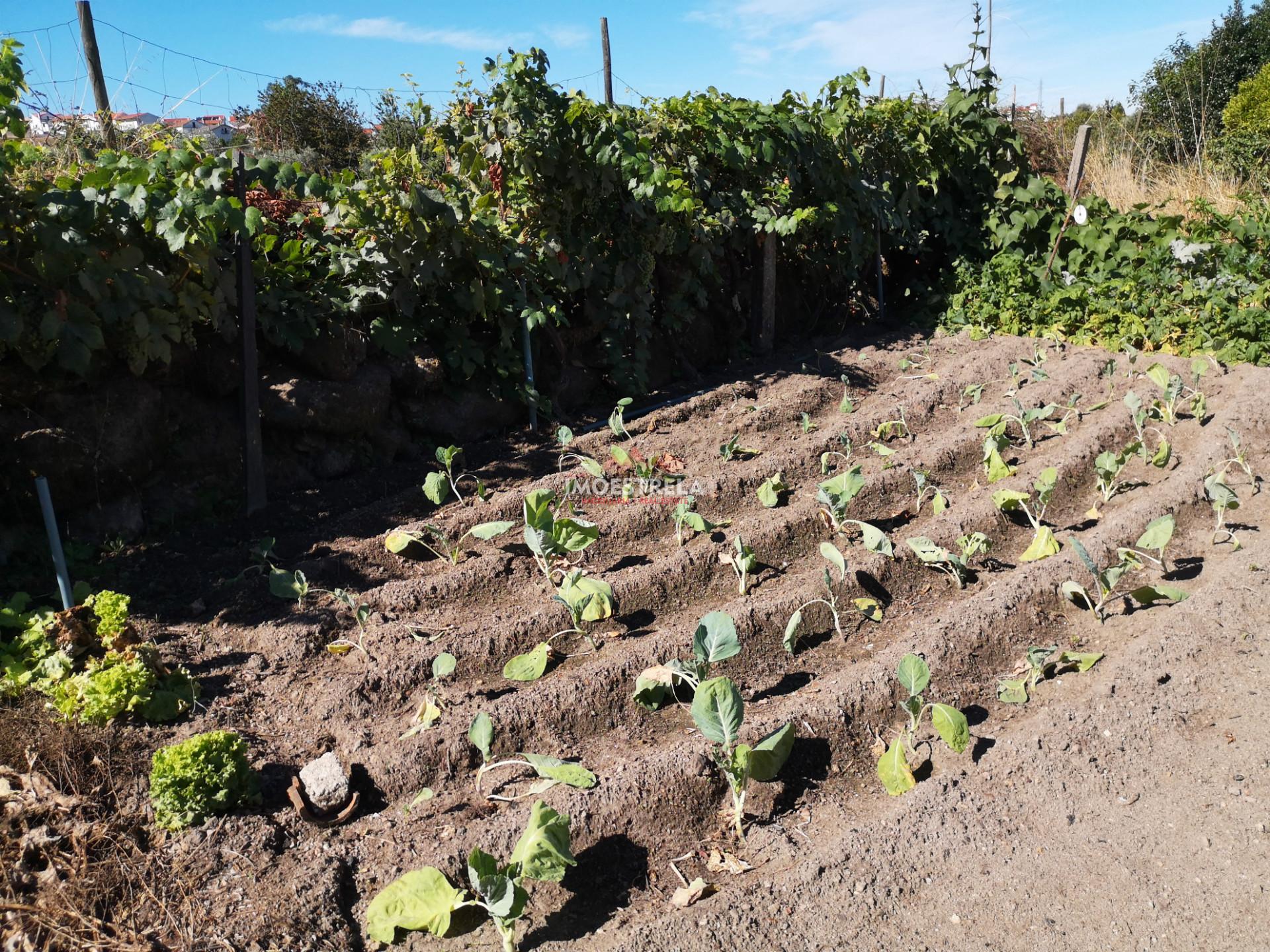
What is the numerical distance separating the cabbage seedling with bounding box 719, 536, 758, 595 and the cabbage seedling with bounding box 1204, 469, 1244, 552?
1.91 meters

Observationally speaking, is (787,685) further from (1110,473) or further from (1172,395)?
(1172,395)

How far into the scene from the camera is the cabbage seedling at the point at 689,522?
387 cm

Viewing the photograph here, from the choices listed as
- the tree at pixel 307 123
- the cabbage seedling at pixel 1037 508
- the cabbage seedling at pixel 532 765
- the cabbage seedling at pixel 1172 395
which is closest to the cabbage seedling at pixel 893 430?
the cabbage seedling at pixel 1037 508

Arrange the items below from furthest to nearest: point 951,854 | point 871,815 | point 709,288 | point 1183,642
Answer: point 709,288, point 1183,642, point 871,815, point 951,854

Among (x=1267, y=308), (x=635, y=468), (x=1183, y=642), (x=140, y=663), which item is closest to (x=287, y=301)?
(x=635, y=468)

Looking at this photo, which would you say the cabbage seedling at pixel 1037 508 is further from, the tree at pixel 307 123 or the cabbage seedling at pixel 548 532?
the tree at pixel 307 123

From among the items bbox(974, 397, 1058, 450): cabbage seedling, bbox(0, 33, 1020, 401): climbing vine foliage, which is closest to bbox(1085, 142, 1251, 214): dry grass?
bbox(0, 33, 1020, 401): climbing vine foliage

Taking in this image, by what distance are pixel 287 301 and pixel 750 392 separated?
9.07 feet

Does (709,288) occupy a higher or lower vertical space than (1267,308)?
higher

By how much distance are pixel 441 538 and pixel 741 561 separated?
4.11 ft

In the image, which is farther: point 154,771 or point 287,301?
point 287,301

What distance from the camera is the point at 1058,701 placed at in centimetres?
A: 299

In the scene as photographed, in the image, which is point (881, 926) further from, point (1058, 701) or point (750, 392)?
point (750, 392)

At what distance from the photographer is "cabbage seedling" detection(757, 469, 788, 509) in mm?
4277
